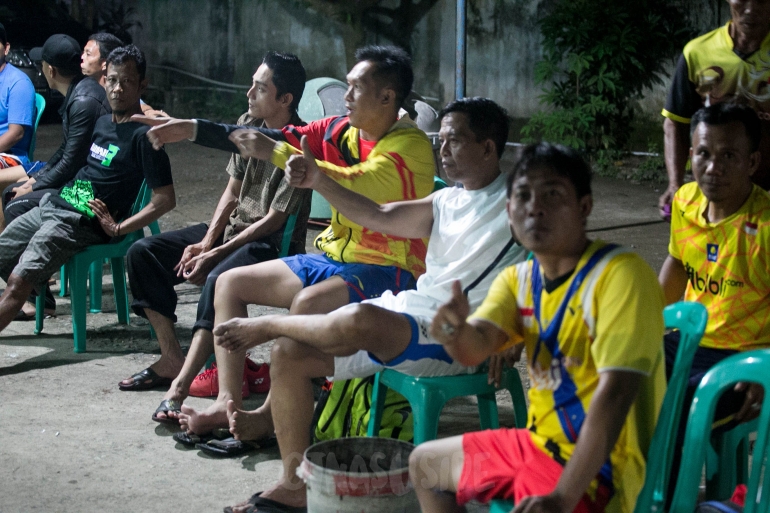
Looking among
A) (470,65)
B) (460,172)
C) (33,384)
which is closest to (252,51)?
(470,65)

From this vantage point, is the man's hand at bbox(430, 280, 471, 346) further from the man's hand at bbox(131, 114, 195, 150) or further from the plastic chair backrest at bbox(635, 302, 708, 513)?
Result: the man's hand at bbox(131, 114, 195, 150)

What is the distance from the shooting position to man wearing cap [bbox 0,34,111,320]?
524cm

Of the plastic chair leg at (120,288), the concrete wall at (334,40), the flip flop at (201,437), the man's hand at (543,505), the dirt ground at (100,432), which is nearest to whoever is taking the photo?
the man's hand at (543,505)

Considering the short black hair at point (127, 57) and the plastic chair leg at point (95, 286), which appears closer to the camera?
the short black hair at point (127, 57)

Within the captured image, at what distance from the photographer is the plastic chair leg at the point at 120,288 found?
5328 millimetres

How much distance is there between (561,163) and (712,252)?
92 cm

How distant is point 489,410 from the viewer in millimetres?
3148

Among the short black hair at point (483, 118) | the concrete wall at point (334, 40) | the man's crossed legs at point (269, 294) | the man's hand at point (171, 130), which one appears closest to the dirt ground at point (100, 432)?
the man's crossed legs at point (269, 294)

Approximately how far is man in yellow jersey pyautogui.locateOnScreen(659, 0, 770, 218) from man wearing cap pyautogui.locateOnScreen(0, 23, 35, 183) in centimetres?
410

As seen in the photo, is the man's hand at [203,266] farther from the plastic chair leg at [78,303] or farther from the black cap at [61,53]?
the black cap at [61,53]

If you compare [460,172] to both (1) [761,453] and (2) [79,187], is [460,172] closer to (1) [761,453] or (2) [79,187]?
(1) [761,453]

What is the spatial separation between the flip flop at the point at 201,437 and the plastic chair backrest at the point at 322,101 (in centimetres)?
427

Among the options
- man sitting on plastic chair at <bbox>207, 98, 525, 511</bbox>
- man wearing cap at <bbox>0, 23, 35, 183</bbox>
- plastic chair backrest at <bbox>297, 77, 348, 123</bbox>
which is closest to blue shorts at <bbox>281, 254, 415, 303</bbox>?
man sitting on plastic chair at <bbox>207, 98, 525, 511</bbox>

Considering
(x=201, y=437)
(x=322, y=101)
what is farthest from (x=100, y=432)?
(x=322, y=101)
